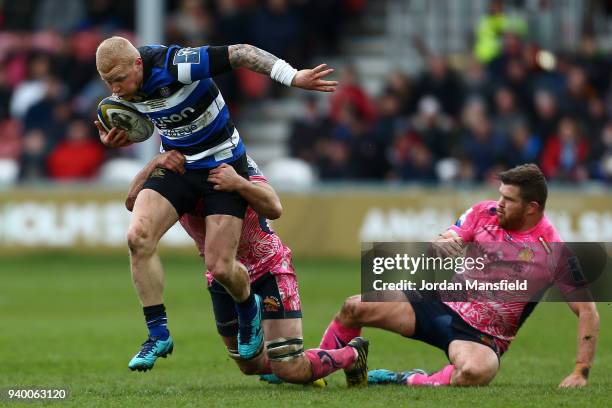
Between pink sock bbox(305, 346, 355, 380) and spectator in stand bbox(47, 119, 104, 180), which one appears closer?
pink sock bbox(305, 346, 355, 380)

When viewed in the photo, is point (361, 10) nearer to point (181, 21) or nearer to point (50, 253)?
point (181, 21)

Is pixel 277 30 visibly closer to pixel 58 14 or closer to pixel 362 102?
pixel 362 102

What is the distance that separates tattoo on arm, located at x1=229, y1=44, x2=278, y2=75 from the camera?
857cm

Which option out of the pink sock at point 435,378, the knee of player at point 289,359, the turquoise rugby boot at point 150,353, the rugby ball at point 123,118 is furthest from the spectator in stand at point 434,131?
the turquoise rugby boot at point 150,353

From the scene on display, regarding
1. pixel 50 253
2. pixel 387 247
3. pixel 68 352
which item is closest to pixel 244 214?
pixel 387 247

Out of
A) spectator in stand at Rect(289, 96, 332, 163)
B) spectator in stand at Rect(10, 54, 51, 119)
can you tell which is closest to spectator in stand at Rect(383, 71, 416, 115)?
spectator in stand at Rect(289, 96, 332, 163)

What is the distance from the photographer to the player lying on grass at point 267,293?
Answer: 8906 mm

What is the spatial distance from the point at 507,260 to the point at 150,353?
2522 mm

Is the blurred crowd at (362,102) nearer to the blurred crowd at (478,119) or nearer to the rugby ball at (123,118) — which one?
the blurred crowd at (478,119)

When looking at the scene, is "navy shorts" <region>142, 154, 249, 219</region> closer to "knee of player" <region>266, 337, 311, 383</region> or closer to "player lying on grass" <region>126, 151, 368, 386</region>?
"player lying on grass" <region>126, 151, 368, 386</region>

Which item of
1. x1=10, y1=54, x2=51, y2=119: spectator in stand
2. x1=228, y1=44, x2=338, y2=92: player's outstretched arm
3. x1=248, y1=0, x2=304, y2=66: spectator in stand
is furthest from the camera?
x1=10, y1=54, x2=51, y2=119: spectator in stand

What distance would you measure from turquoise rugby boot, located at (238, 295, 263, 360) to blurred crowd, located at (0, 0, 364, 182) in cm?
1339

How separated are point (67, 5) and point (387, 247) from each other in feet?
61.6

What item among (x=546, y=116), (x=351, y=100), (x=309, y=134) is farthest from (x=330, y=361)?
(x=351, y=100)
